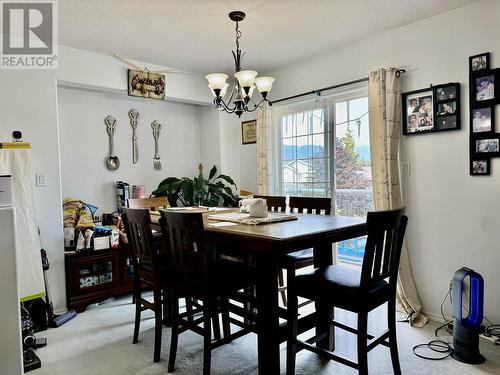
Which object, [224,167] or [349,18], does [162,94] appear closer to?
[224,167]

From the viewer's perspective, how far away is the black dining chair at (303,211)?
2598 millimetres

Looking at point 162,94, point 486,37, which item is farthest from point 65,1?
point 486,37

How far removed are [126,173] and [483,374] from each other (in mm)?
3744

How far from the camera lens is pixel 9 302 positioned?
1721 mm

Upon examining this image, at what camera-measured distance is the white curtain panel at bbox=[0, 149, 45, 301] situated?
8.96 ft

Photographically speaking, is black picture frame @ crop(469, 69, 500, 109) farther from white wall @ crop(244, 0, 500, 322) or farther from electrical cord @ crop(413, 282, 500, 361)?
electrical cord @ crop(413, 282, 500, 361)

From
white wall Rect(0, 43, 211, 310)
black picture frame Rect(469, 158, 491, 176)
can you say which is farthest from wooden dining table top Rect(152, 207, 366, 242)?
white wall Rect(0, 43, 211, 310)

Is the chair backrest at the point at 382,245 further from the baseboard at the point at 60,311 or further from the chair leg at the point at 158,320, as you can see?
the baseboard at the point at 60,311

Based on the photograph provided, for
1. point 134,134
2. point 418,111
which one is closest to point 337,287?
point 418,111

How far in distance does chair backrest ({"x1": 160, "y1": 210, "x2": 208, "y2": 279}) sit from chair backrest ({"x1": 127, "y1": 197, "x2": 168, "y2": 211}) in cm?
124

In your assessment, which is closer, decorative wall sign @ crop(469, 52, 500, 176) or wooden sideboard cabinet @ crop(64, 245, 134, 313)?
decorative wall sign @ crop(469, 52, 500, 176)

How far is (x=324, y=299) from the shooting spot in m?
1.84

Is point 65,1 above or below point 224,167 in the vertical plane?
above

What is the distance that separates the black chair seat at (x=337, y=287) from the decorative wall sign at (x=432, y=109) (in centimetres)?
154
